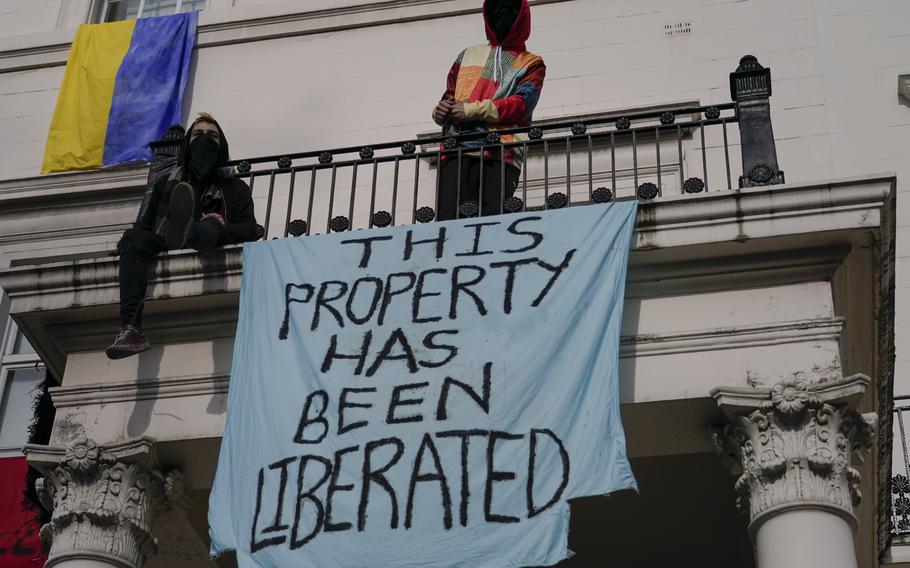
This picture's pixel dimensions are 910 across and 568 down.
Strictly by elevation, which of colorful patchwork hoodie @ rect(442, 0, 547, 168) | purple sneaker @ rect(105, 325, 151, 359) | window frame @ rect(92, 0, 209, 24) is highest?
window frame @ rect(92, 0, 209, 24)

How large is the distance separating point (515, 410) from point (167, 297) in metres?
2.70

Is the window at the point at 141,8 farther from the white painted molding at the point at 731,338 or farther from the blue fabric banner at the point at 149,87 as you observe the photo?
the white painted molding at the point at 731,338

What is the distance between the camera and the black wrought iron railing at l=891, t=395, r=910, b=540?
473 inches

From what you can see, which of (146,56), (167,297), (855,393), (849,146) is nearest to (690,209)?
(855,393)

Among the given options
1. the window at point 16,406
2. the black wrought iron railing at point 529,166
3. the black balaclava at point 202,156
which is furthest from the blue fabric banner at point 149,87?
the black balaclava at point 202,156

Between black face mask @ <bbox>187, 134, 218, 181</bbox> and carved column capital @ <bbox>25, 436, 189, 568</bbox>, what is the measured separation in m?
2.11

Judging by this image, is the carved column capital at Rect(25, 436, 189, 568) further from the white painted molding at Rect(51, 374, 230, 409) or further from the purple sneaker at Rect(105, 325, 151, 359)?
the purple sneaker at Rect(105, 325, 151, 359)

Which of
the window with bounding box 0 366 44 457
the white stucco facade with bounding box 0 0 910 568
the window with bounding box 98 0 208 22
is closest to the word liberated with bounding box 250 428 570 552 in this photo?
the white stucco facade with bounding box 0 0 910 568

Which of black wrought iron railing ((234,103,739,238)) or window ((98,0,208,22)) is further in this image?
window ((98,0,208,22))

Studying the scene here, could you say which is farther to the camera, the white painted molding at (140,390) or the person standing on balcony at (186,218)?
the white painted molding at (140,390)

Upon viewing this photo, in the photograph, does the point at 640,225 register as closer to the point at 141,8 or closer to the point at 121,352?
the point at 121,352

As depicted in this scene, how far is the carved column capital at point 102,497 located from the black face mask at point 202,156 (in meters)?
2.11

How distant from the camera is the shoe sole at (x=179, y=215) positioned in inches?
403

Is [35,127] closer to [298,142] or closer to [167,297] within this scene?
[298,142]
